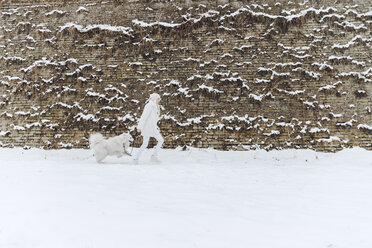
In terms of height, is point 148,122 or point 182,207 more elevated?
point 148,122

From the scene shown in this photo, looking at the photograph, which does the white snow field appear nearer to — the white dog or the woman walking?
the white dog

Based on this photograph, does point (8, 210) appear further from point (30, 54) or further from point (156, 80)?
point (30, 54)

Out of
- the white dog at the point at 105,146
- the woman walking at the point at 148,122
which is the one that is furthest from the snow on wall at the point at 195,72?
the white dog at the point at 105,146

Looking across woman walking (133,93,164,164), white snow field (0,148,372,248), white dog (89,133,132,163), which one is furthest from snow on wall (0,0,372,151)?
white snow field (0,148,372,248)

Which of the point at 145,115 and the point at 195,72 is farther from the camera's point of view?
the point at 195,72

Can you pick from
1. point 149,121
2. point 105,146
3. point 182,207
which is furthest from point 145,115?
point 182,207

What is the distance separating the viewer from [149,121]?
17.5ft

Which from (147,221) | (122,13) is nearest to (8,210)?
(147,221)

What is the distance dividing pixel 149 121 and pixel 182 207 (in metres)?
2.77

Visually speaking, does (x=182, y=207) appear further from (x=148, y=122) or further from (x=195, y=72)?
(x=195, y=72)

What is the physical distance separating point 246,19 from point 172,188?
5782 mm

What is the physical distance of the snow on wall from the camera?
6.87 meters

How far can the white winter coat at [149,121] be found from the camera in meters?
5.28

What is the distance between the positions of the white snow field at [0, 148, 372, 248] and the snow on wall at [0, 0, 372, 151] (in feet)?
7.49
